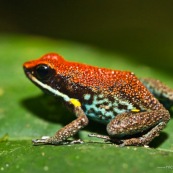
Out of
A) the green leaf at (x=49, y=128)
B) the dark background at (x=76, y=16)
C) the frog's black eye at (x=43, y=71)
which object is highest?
the dark background at (x=76, y=16)

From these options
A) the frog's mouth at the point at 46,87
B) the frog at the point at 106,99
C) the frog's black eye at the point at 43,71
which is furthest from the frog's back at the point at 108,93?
the frog's black eye at the point at 43,71

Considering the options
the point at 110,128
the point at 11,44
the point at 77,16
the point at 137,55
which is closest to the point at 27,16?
the point at 77,16

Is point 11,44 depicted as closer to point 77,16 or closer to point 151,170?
point 151,170

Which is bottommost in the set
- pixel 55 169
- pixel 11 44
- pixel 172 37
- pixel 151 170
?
pixel 55 169

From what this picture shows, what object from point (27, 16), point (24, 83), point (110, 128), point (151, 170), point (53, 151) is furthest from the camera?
point (27, 16)

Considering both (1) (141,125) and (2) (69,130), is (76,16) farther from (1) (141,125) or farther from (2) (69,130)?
(1) (141,125)

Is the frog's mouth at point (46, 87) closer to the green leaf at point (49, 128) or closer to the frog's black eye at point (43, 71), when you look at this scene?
the frog's black eye at point (43, 71)

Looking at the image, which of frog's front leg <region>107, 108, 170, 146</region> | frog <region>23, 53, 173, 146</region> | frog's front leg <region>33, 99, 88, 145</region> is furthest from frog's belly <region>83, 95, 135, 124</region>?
frog's front leg <region>107, 108, 170, 146</region>

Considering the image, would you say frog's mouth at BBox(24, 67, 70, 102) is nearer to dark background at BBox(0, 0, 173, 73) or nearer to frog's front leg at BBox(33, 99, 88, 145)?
frog's front leg at BBox(33, 99, 88, 145)
